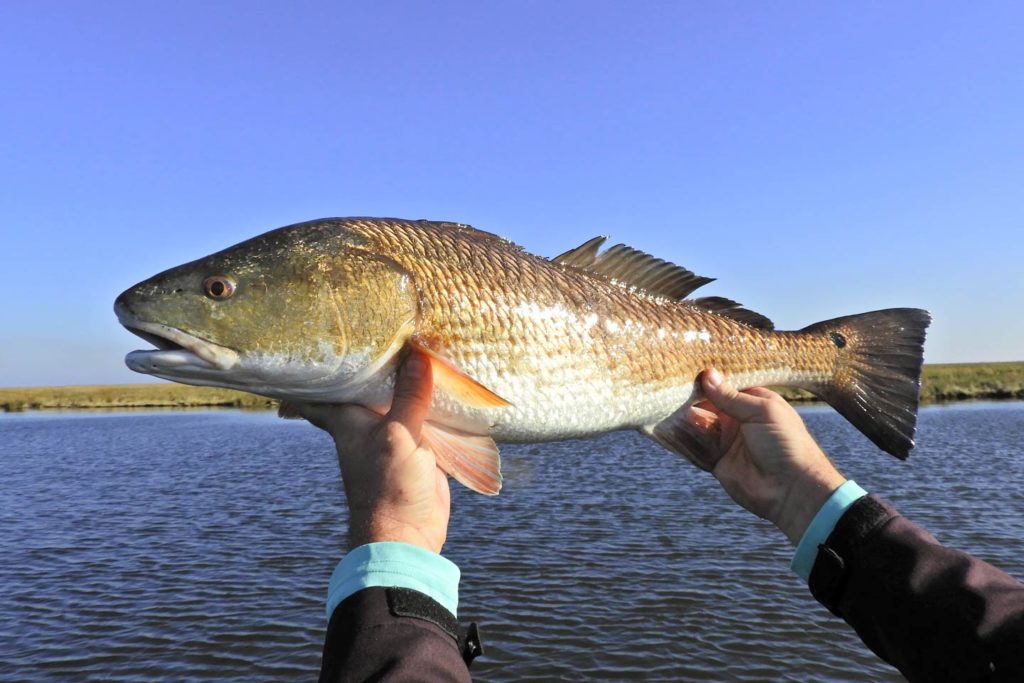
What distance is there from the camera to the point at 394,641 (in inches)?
90.2

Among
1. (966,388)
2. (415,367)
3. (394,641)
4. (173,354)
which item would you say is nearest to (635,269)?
(415,367)

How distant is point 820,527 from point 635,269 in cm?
210

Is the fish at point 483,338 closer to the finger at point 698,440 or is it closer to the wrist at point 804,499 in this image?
the finger at point 698,440

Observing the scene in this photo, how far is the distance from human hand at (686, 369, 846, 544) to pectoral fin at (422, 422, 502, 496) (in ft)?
4.43

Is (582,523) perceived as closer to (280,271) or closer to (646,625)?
(646,625)

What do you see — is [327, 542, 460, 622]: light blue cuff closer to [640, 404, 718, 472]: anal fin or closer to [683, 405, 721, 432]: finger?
[640, 404, 718, 472]: anal fin

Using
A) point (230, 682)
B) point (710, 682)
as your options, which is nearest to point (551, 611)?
point (710, 682)

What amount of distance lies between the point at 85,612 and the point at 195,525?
5133 mm

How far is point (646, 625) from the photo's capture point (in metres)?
A: 11.1

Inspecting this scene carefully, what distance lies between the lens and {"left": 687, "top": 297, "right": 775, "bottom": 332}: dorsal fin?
4910 mm

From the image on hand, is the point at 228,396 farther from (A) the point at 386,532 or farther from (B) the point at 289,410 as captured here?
(A) the point at 386,532

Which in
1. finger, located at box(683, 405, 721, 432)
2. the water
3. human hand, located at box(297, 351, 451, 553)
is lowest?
the water

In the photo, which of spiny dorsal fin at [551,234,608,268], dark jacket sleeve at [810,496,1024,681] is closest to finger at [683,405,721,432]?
spiny dorsal fin at [551,234,608,268]

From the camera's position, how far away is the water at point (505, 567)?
10.2m
